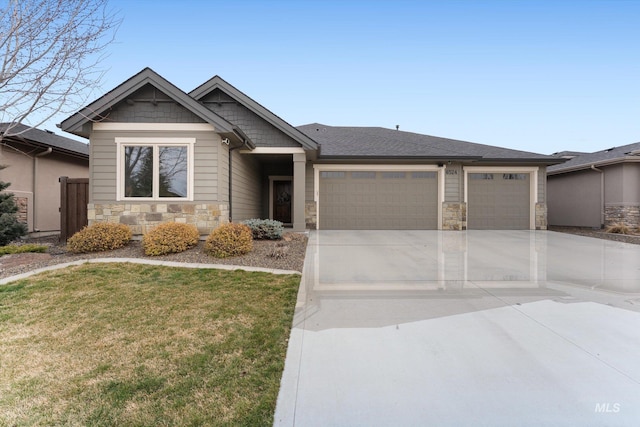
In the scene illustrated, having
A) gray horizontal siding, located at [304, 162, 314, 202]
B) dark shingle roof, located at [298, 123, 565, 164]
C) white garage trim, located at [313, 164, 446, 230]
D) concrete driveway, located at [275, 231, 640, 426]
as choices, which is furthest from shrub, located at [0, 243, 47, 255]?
dark shingle roof, located at [298, 123, 565, 164]

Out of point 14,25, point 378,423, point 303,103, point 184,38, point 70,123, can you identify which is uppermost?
point 303,103

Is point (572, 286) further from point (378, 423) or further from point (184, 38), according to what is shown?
point (184, 38)

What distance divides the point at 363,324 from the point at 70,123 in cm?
907

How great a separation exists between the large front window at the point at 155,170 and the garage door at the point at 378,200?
19.9ft

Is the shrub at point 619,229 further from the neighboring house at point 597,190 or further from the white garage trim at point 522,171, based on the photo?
the white garage trim at point 522,171

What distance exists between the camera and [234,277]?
527cm

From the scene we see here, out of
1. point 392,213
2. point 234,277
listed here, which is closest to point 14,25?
point 234,277

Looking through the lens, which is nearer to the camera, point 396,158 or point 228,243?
point 228,243

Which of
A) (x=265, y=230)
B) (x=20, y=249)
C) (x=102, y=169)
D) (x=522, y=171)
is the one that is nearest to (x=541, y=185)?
(x=522, y=171)

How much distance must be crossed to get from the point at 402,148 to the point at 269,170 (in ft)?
21.4

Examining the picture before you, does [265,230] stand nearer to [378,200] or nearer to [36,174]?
[378,200]

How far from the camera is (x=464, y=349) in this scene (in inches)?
110

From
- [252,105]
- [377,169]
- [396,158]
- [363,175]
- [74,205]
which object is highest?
[252,105]

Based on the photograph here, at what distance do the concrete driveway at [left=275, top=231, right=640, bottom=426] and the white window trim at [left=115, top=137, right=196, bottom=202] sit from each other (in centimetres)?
505
